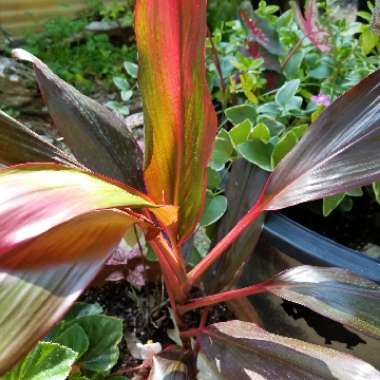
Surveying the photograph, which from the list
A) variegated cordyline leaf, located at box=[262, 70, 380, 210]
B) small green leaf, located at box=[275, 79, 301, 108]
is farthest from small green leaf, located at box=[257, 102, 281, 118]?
variegated cordyline leaf, located at box=[262, 70, 380, 210]

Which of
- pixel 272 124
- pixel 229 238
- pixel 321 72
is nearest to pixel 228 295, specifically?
pixel 229 238

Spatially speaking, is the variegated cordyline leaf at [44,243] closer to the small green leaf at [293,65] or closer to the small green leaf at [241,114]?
the small green leaf at [241,114]

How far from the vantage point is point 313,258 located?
2.53 ft

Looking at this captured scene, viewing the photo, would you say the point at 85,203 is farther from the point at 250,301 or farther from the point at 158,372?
the point at 250,301

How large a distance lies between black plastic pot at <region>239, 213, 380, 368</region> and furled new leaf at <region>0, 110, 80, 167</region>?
1.08 feet

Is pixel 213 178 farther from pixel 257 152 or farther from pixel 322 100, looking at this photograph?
pixel 322 100

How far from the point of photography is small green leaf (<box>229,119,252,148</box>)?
2.85 feet

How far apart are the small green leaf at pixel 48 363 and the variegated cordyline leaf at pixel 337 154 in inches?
11.6

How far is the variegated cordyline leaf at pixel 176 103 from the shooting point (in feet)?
1.84

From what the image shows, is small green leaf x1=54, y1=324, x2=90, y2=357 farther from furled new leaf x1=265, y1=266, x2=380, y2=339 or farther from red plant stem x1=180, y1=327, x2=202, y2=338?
furled new leaf x1=265, y1=266, x2=380, y2=339

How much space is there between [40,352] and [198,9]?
1.41ft

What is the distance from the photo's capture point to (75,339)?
819 millimetres

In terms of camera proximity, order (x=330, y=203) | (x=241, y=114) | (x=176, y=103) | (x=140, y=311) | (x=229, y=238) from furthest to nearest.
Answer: (x=140, y=311)
(x=241, y=114)
(x=330, y=203)
(x=229, y=238)
(x=176, y=103)

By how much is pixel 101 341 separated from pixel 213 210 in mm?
258
